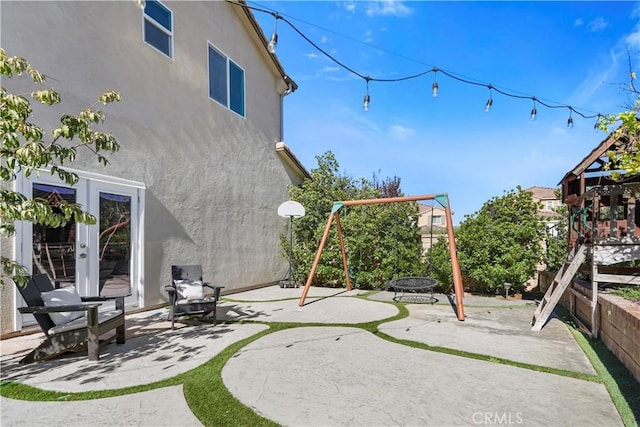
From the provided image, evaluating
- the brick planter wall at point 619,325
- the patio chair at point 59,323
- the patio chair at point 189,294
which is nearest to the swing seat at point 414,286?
the brick planter wall at point 619,325

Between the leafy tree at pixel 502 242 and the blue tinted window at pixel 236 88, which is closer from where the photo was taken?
the leafy tree at pixel 502 242

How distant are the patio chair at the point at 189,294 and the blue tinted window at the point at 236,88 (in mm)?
5261

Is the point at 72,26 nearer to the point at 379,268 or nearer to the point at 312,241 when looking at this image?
the point at 312,241

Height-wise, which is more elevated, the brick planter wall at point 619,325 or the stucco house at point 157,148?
the stucco house at point 157,148

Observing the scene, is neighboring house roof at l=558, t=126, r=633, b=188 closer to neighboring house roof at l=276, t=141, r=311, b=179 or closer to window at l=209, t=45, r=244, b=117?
neighboring house roof at l=276, t=141, r=311, b=179

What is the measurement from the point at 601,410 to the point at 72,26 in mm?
8599

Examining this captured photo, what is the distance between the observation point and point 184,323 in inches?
236

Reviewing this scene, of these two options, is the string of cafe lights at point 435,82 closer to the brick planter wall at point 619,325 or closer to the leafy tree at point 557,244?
the leafy tree at point 557,244

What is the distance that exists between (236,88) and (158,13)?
2.93 m

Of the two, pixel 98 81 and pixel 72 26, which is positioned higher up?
pixel 72 26

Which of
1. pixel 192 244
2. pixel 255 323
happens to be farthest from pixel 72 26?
pixel 255 323

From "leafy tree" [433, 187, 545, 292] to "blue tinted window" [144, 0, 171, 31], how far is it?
28.7 ft

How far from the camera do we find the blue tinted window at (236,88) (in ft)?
32.7

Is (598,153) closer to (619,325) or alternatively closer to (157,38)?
(619,325)
